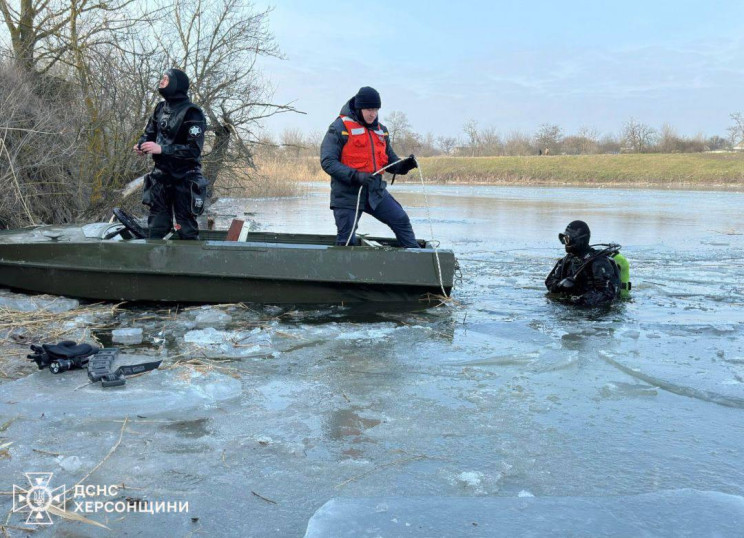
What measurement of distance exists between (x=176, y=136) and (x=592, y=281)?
13.3 feet

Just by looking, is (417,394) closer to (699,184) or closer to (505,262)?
(505,262)

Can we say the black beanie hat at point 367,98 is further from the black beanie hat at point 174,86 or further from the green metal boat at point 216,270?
the black beanie hat at point 174,86

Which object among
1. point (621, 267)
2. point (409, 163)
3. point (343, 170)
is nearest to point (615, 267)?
point (621, 267)

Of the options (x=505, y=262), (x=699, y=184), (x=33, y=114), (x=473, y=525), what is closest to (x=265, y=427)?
(x=473, y=525)

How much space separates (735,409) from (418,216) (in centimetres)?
1317

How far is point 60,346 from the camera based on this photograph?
409 cm

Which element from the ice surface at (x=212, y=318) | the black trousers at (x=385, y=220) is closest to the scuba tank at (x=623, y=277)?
the black trousers at (x=385, y=220)

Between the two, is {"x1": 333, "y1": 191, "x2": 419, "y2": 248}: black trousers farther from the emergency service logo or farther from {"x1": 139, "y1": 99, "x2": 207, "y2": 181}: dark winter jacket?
the emergency service logo

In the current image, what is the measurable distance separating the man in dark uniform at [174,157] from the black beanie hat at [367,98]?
1404 millimetres

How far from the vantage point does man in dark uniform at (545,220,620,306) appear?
6152mm

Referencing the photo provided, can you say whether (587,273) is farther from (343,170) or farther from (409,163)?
(343,170)

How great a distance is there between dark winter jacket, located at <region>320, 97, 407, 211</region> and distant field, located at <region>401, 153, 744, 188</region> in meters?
37.1

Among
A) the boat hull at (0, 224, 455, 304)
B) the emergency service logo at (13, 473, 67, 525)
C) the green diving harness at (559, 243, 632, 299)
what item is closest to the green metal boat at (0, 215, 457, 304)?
the boat hull at (0, 224, 455, 304)

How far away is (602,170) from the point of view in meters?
45.9
